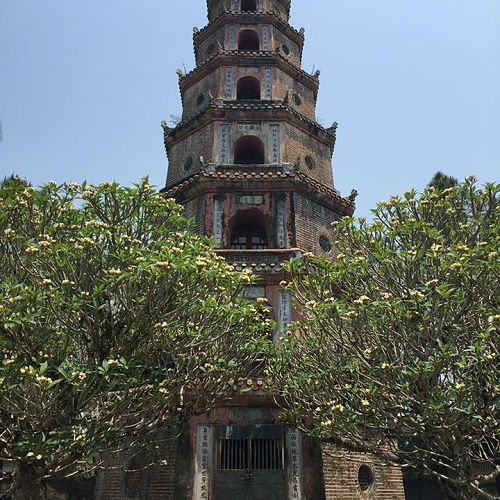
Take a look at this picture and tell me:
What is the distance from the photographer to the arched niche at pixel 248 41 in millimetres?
22234

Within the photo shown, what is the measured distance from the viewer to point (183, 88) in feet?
71.9

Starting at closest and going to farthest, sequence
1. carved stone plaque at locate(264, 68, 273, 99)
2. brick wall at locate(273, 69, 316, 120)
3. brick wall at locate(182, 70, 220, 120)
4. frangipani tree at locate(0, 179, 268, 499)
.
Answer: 1. frangipani tree at locate(0, 179, 268, 499)
2. carved stone plaque at locate(264, 68, 273, 99)
3. brick wall at locate(273, 69, 316, 120)
4. brick wall at locate(182, 70, 220, 120)

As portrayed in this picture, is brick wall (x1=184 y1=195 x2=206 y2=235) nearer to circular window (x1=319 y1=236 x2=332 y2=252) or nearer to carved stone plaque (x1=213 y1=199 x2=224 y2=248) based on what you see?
carved stone plaque (x1=213 y1=199 x2=224 y2=248)

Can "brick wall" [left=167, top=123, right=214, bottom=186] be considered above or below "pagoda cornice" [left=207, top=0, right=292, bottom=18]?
below

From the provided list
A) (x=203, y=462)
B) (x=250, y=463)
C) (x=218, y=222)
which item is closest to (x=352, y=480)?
(x=250, y=463)

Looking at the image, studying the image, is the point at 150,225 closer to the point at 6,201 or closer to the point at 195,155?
the point at 6,201

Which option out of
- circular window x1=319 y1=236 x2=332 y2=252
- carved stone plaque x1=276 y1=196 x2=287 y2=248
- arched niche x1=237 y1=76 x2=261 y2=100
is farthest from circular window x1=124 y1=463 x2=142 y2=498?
arched niche x1=237 y1=76 x2=261 y2=100

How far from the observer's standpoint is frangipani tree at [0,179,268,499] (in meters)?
8.41

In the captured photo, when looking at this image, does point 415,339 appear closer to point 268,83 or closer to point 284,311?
point 284,311

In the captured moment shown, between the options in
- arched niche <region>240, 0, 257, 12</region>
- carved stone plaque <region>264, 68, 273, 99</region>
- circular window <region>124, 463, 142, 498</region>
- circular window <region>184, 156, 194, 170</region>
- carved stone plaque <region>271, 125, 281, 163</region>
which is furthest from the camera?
arched niche <region>240, 0, 257, 12</region>

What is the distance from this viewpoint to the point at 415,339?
9016 millimetres

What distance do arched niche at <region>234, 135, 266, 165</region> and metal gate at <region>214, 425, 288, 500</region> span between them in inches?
382

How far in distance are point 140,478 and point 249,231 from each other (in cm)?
840

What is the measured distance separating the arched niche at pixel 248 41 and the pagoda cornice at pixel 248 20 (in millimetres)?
514
